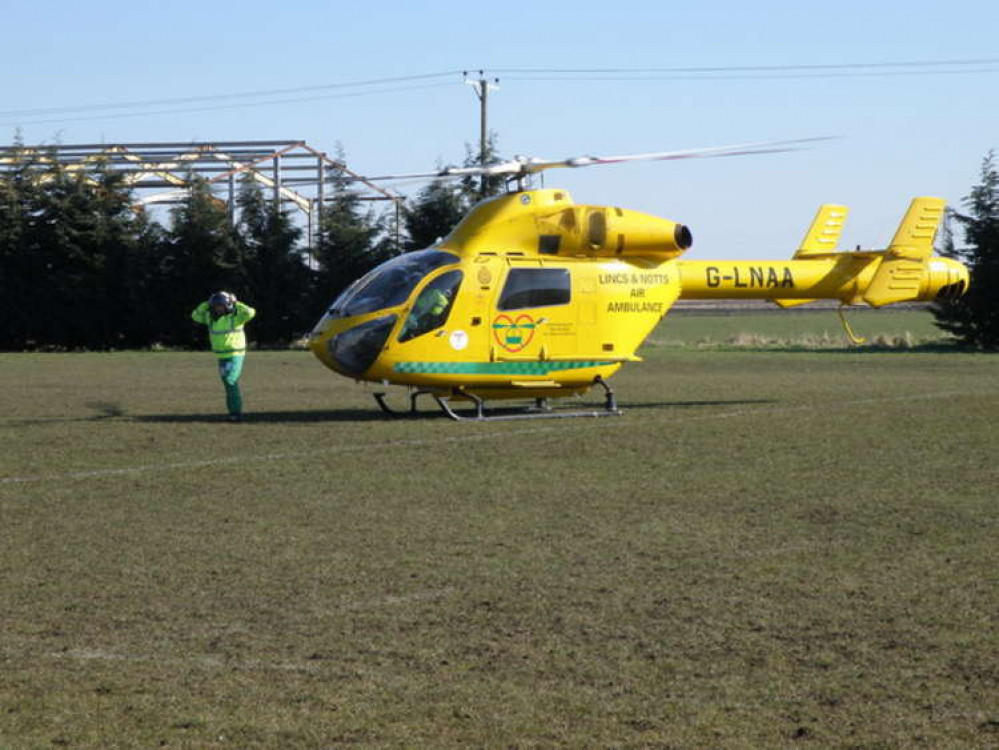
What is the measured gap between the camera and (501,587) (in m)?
8.83

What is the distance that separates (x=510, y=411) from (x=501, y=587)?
1268 cm

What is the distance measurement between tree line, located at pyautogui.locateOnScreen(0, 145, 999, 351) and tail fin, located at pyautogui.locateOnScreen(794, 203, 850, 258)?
20493mm

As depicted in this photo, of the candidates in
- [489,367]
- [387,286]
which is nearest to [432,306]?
[387,286]

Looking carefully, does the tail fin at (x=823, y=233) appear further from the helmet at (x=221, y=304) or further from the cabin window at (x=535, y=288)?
the helmet at (x=221, y=304)

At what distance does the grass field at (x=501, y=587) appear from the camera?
6.20 m

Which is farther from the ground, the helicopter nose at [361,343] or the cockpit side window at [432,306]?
the cockpit side window at [432,306]

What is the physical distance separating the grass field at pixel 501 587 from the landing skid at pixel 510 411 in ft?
5.88

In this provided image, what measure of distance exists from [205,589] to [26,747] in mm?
2992

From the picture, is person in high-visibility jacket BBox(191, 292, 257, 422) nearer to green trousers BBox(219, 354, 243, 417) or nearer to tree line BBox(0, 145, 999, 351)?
green trousers BBox(219, 354, 243, 417)

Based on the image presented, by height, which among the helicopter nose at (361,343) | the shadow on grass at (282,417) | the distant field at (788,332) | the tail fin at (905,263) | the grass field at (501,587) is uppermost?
the tail fin at (905,263)

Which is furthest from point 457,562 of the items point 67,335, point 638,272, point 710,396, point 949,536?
point 67,335

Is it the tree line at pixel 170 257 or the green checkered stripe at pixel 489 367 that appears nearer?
the green checkered stripe at pixel 489 367

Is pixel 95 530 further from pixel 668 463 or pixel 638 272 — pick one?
pixel 638 272

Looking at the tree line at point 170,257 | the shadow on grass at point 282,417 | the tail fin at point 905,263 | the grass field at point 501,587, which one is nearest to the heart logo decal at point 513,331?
the shadow on grass at point 282,417
